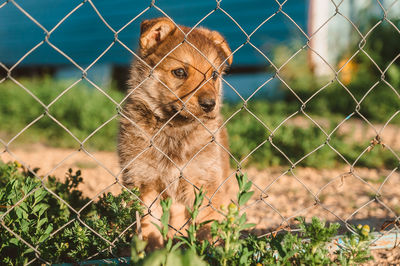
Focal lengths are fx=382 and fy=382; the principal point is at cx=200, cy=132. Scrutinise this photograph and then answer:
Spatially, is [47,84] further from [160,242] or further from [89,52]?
[160,242]

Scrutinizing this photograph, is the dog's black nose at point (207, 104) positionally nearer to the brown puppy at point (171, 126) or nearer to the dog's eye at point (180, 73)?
the brown puppy at point (171, 126)

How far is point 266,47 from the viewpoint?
26.6 feet

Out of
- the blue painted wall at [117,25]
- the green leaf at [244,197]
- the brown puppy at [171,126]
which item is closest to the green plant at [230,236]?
the green leaf at [244,197]

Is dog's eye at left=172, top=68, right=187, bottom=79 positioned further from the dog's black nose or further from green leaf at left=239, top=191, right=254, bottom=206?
green leaf at left=239, top=191, right=254, bottom=206

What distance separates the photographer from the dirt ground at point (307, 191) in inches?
103

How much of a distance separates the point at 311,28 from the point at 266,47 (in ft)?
3.30

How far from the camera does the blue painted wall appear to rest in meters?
8.15

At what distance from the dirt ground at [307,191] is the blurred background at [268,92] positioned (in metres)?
0.03

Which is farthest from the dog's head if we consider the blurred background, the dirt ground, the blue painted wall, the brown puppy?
the blue painted wall

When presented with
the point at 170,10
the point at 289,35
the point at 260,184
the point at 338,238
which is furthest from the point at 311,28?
the point at 338,238

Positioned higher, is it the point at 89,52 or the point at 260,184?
the point at 89,52

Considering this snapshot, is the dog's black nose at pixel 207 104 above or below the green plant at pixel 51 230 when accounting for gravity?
above

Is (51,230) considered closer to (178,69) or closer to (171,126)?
(171,126)

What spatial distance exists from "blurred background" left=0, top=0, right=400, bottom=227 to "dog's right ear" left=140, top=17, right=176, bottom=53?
0.93 meters
